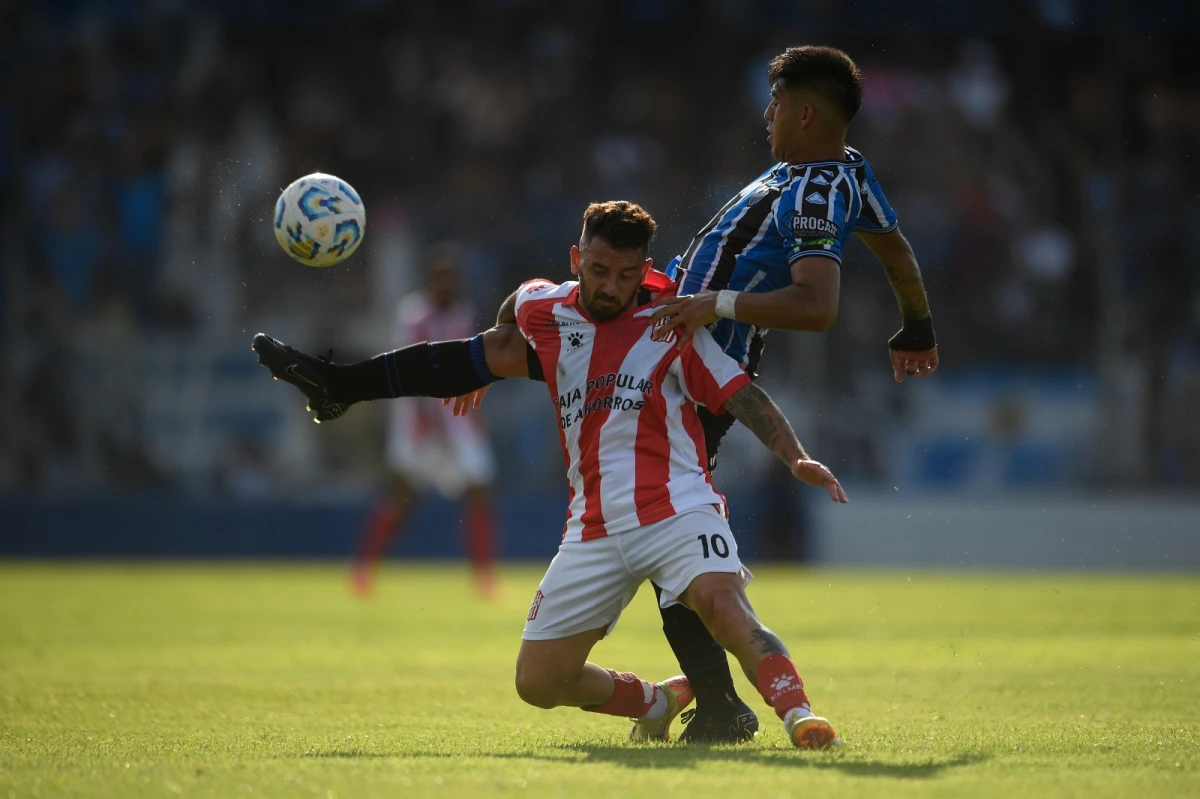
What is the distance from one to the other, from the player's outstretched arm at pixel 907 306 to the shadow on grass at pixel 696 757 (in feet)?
5.81

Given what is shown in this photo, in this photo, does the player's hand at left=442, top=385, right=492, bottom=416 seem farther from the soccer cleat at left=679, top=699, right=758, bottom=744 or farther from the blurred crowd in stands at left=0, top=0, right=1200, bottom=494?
the blurred crowd in stands at left=0, top=0, right=1200, bottom=494

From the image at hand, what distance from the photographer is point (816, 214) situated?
17.5ft

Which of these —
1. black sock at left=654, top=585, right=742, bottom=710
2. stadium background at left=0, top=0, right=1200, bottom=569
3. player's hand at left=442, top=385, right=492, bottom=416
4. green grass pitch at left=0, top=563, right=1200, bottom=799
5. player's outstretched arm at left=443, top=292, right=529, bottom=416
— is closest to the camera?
green grass pitch at left=0, top=563, right=1200, bottom=799

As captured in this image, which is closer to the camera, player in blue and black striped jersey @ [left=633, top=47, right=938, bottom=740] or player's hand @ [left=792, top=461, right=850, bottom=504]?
player's hand @ [left=792, top=461, right=850, bottom=504]

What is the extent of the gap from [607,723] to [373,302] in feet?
35.9

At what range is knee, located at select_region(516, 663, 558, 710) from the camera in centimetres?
540

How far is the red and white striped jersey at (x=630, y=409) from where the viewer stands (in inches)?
209

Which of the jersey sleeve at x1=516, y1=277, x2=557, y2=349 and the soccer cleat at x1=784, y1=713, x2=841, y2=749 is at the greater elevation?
the jersey sleeve at x1=516, y1=277, x2=557, y2=349

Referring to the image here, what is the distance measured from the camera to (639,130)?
62.9 ft

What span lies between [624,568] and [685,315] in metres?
0.93

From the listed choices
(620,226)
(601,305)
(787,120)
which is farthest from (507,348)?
(787,120)

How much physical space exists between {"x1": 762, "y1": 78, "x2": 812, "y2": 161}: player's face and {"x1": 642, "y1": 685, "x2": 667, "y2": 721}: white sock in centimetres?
209

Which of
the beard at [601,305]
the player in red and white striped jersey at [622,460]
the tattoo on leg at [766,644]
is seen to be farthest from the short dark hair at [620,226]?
the tattoo on leg at [766,644]

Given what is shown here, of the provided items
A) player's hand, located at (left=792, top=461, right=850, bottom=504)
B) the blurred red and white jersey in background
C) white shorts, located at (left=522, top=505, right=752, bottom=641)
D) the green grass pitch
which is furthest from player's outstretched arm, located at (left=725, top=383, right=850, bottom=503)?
the blurred red and white jersey in background
